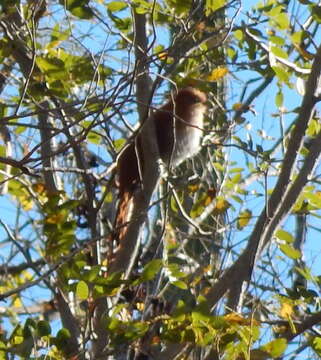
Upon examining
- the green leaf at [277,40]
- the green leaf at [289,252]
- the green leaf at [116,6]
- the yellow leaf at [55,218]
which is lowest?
the green leaf at [289,252]

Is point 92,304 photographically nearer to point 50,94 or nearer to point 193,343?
point 193,343

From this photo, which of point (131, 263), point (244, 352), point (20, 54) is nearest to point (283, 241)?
point (131, 263)

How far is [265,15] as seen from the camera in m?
4.27

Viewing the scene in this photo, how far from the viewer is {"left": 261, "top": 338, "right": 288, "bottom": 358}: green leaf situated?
10.6 feet

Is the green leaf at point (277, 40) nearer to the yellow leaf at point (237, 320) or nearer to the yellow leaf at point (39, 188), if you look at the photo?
the yellow leaf at point (39, 188)

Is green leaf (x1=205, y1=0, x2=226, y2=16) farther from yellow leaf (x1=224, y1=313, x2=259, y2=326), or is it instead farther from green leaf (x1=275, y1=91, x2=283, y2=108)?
yellow leaf (x1=224, y1=313, x2=259, y2=326)

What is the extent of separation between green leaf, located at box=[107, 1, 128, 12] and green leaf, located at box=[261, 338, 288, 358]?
1630 mm

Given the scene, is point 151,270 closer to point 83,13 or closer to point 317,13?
point 83,13

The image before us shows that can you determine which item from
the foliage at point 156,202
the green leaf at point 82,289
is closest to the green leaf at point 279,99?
the foliage at point 156,202

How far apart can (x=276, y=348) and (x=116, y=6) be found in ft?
5.54

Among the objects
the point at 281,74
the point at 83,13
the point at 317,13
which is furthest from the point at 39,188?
the point at 317,13

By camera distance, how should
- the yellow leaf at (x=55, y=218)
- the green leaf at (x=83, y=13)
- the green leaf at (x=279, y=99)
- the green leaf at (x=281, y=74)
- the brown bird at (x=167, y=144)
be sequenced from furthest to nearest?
the brown bird at (x=167, y=144) → the green leaf at (x=279, y=99) → the green leaf at (x=281, y=74) → the green leaf at (x=83, y=13) → the yellow leaf at (x=55, y=218)

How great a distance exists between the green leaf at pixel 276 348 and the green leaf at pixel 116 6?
5.35 feet

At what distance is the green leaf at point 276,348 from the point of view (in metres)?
3.22
